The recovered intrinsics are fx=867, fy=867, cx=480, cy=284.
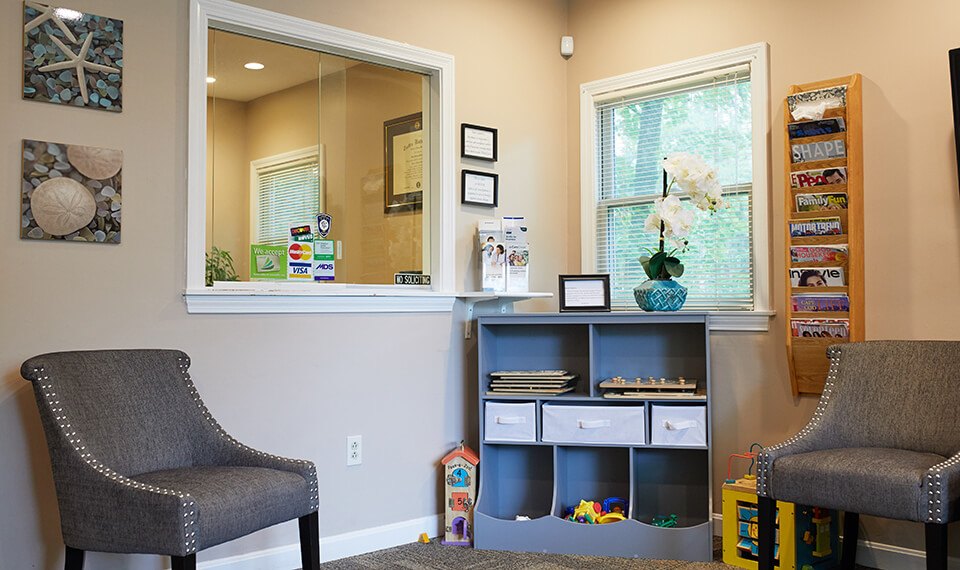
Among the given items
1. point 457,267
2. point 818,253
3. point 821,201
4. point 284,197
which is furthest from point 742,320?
point 284,197

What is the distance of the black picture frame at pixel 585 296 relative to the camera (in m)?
3.66

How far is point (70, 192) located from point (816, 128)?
261cm

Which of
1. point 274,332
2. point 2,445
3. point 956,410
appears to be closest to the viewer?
point 2,445

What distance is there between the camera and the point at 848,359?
119 inches

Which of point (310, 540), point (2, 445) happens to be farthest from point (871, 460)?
point (2, 445)

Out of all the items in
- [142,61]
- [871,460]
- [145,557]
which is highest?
[142,61]

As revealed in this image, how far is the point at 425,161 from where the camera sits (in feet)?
12.6

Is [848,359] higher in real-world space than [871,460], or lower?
higher

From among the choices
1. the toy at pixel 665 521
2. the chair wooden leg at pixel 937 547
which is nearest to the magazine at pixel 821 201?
the chair wooden leg at pixel 937 547

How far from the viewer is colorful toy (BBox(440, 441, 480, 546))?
359 centimetres

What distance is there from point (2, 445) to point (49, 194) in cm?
78

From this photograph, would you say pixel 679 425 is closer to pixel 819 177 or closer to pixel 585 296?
pixel 585 296

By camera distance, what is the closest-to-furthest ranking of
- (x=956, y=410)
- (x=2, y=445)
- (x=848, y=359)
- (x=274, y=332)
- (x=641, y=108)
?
(x=2, y=445), (x=956, y=410), (x=848, y=359), (x=274, y=332), (x=641, y=108)

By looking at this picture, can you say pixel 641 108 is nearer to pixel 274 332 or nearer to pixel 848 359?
pixel 848 359
